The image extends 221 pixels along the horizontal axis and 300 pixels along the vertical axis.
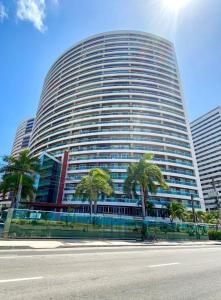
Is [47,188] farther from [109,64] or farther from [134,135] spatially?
[109,64]

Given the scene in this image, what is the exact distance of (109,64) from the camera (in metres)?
78.5

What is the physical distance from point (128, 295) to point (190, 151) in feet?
219

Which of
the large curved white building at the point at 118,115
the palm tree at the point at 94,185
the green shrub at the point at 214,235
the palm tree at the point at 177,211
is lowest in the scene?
the green shrub at the point at 214,235

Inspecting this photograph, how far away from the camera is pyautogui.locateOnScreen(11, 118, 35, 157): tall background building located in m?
124

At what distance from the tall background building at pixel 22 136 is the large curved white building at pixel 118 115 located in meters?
39.9

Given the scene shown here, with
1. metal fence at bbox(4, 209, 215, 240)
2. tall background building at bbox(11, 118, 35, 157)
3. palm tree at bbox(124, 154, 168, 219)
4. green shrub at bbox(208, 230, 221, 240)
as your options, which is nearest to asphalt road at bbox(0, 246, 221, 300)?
metal fence at bbox(4, 209, 215, 240)

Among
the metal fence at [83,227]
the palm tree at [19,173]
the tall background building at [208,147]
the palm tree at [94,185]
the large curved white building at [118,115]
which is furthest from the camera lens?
the tall background building at [208,147]

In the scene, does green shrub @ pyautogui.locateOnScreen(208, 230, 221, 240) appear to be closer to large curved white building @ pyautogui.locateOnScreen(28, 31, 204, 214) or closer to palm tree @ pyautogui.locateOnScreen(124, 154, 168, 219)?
palm tree @ pyautogui.locateOnScreen(124, 154, 168, 219)

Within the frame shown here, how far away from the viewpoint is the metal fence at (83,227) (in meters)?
18.6

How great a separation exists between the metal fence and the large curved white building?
25674 millimetres

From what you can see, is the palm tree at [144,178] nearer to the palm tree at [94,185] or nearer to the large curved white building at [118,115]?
the palm tree at [94,185]

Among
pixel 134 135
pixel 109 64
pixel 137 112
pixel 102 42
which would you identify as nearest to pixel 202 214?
pixel 134 135

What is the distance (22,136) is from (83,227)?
117144 millimetres

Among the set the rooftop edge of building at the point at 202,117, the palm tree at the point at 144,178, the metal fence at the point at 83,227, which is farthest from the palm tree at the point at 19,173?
the rooftop edge of building at the point at 202,117
